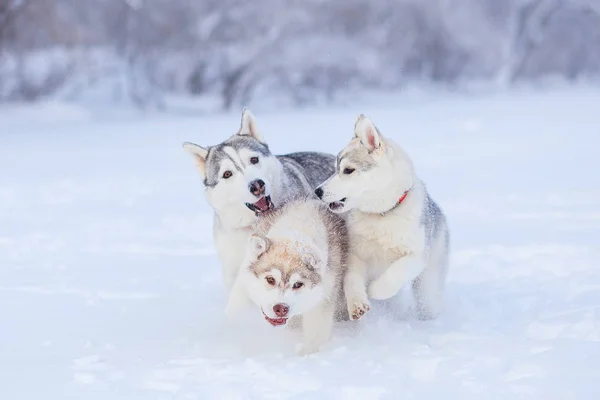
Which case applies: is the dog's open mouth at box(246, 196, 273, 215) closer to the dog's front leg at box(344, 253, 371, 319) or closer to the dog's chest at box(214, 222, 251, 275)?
the dog's chest at box(214, 222, 251, 275)

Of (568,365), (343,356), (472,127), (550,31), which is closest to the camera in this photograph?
(568,365)

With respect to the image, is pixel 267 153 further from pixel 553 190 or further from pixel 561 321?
pixel 553 190

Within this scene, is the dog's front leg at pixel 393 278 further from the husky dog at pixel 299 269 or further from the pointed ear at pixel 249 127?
the pointed ear at pixel 249 127

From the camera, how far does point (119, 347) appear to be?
4.66m

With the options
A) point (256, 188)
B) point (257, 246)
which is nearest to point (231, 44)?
point (256, 188)

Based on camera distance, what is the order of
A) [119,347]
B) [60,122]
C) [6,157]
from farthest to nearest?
[60,122] → [6,157] → [119,347]

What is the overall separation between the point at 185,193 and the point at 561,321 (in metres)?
6.36

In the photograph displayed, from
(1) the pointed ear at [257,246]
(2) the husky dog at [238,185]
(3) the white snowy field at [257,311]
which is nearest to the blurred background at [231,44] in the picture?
(3) the white snowy field at [257,311]

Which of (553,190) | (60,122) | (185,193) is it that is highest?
(60,122)

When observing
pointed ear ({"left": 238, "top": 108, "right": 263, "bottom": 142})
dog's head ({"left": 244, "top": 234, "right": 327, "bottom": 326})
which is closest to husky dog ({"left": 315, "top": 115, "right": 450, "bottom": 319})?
dog's head ({"left": 244, "top": 234, "right": 327, "bottom": 326})

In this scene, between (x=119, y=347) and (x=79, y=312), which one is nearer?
(x=119, y=347)

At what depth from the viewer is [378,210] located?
15.4 feet

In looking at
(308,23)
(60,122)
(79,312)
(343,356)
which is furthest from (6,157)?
(343,356)

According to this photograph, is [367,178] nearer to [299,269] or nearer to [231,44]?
[299,269]
